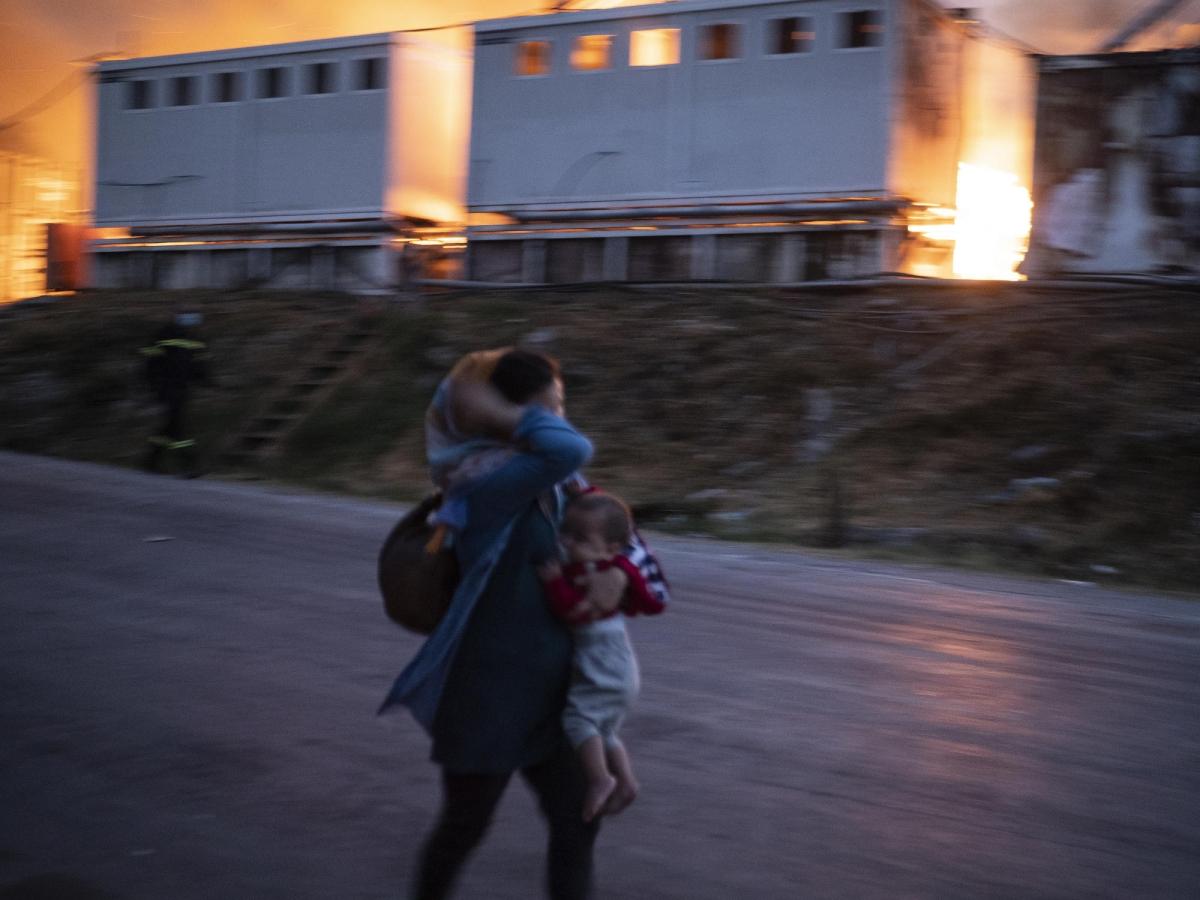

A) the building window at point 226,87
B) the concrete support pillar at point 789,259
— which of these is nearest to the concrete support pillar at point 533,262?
the concrete support pillar at point 789,259

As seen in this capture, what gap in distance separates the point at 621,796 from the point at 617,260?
19.2 meters

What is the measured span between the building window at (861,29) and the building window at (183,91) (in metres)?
13.6

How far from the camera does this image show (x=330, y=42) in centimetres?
2481

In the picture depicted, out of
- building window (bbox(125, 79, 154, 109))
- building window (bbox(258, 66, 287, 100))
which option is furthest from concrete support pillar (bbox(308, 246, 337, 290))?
building window (bbox(125, 79, 154, 109))

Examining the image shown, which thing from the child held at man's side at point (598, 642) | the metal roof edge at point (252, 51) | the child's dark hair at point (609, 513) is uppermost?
the metal roof edge at point (252, 51)

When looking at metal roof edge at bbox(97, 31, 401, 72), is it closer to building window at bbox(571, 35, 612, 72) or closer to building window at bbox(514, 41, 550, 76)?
building window at bbox(514, 41, 550, 76)

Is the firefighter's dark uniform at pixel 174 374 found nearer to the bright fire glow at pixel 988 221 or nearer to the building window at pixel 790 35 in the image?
the building window at pixel 790 35

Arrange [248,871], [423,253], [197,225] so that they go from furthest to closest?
[197,225], [423,253], [248,871]

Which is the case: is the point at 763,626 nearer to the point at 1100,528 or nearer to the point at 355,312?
the point at 1100,528

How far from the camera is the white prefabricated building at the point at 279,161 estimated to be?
24.5 meters

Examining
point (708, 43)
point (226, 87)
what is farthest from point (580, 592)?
point (226, 87)

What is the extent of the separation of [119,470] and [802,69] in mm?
11717

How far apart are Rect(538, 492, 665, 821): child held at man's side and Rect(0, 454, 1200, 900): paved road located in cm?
95

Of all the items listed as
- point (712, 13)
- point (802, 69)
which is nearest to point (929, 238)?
point (802, 69)
